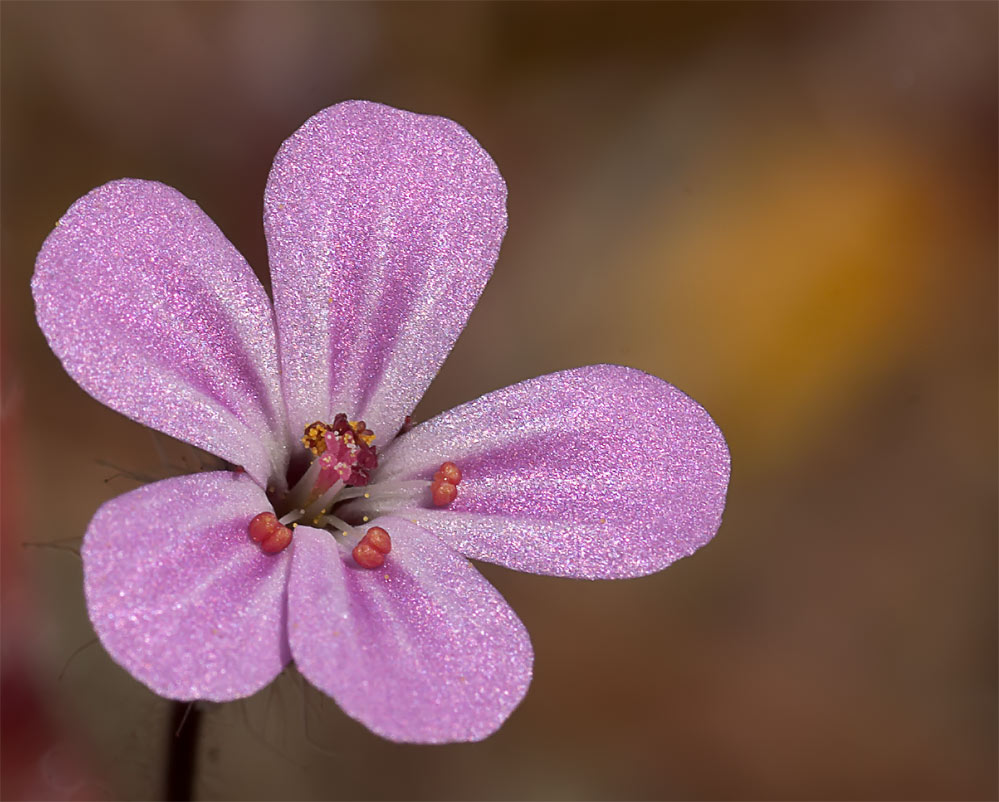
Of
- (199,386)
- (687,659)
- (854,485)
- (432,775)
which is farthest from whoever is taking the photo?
(854,485)

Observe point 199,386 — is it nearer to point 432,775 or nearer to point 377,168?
point 377,168

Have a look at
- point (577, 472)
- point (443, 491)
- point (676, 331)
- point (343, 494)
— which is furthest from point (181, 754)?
point (676, 331)

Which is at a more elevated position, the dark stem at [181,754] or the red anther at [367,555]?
the red anther at [367,555]

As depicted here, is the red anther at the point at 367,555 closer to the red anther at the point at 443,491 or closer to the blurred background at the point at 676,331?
the red anther at the point at 443,491

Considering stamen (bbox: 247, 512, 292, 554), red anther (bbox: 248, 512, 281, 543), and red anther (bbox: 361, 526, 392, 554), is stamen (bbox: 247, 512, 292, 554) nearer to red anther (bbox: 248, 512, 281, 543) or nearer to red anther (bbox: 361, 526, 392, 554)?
red anther (bbox: 248, 512, 281, 543)

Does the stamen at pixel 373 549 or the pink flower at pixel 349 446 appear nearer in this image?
the pink flower at pixel 349 446

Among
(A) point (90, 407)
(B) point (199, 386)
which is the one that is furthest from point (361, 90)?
(B) point (199, 386)

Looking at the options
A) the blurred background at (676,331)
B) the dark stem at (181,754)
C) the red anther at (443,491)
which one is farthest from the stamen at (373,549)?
the blurred background at (676,331)
